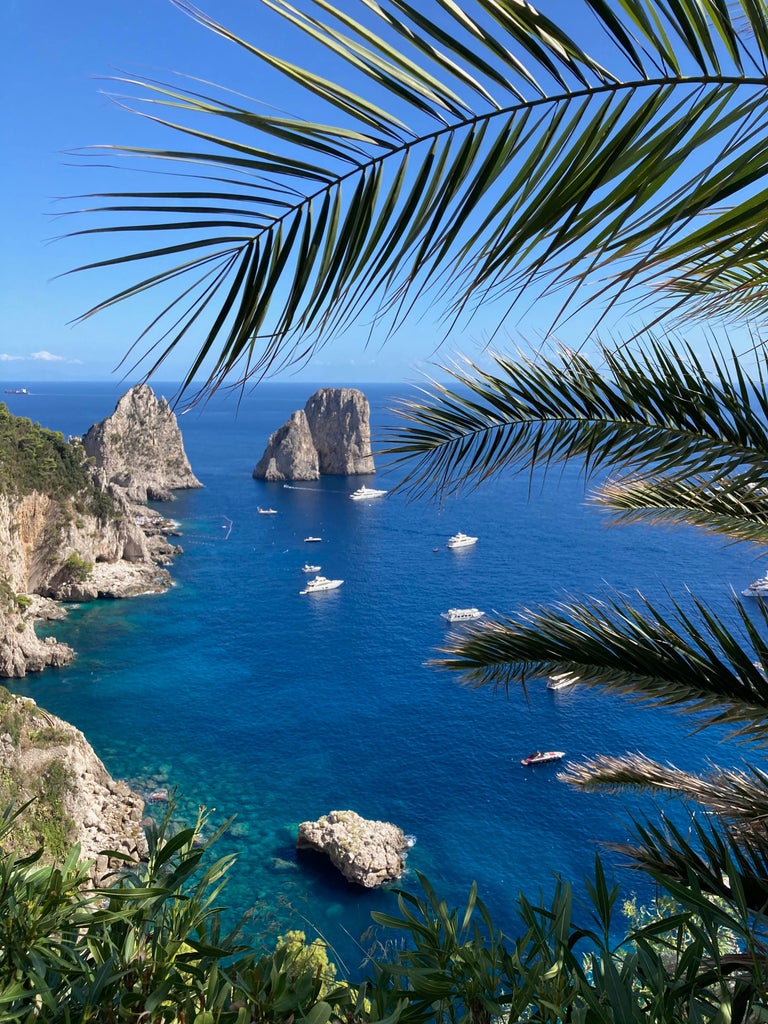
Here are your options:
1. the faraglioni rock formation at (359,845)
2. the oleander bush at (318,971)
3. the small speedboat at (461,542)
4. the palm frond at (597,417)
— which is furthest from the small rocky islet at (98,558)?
the small speedboat at (461,542)

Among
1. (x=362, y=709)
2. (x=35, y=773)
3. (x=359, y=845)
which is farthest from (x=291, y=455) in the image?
(x=359, y=845)

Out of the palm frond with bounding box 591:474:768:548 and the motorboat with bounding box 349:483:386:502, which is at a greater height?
the palm frond with bounding box 591:474:768:548

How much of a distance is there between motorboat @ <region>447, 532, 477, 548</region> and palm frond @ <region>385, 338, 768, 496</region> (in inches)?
1717

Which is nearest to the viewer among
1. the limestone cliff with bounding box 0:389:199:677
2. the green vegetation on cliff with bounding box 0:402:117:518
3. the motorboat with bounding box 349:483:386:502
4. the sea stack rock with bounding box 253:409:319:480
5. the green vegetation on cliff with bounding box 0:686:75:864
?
the green vegetation on cliff with bounding box 0:686:75:864

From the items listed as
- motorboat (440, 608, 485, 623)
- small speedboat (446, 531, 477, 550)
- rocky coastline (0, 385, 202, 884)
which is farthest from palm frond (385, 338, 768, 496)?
small speedboat (446, 531, 477, 550)

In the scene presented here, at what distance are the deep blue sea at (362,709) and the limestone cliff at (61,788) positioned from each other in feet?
7.24

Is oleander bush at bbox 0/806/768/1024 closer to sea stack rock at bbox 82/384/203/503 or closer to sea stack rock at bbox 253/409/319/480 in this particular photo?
sea stack rock at bbox 82/384/203/503

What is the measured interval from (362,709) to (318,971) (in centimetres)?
2688

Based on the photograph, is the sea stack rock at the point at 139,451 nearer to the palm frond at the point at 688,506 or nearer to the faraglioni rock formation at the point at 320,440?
the faraglioni rock formation at the point at 320,440

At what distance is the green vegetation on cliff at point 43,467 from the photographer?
119ft

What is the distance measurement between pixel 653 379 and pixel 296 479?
72601 mm

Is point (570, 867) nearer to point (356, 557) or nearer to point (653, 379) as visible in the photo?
point (653, 379)

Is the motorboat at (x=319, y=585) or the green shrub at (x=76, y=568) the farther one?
the motorboat at (x=319, y=585)

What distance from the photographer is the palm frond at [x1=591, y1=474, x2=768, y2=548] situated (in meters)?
4.36
